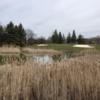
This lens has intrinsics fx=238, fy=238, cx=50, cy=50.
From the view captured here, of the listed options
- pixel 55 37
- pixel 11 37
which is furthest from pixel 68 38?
pixel 11 37

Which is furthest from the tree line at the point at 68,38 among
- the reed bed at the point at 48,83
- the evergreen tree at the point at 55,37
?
the reed bed at the point at 48,83

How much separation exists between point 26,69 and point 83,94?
48.3 inches

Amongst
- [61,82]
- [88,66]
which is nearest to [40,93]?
[61,82]

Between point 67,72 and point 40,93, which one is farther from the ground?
point 67,72

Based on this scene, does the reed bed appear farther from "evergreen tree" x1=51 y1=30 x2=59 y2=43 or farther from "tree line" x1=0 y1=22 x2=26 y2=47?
"evergreen tree" x1=51 y1=30 x2=59 y2=43

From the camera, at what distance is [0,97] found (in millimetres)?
3912

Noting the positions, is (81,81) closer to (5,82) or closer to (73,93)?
(73,93)

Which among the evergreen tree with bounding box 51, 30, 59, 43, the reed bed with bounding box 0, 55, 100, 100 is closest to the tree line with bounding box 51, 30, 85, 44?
the evergreen tree with bounding box 51, 30, 59, 43

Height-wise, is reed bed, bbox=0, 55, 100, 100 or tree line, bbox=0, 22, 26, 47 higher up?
tree line, bbox=0, 22, 26, 47

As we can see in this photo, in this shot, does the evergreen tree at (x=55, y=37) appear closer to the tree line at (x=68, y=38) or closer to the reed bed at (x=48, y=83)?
the tree line at (x=68, y=38)

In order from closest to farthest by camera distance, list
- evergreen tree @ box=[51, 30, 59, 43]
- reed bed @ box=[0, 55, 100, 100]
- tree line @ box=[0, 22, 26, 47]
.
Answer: reed bed @ box=[0, 55, 100, 100]
tree line @ box=[0, 22, 26, 47]
evergreen tree @ box=[51, 30, 59, 43]

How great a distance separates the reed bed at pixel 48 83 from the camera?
401 cm

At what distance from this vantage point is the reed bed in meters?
4.01

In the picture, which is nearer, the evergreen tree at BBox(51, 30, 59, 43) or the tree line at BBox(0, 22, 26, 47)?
the tree line at BBox(0, 22, 26, 47)
